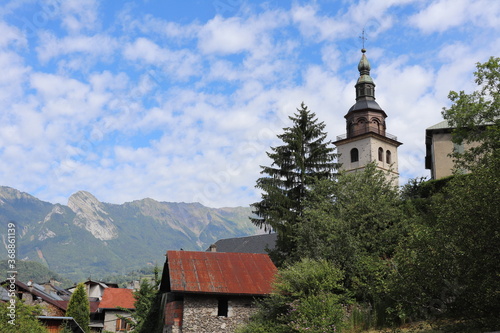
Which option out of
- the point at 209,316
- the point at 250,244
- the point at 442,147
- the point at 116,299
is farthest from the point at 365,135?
the point at 116,299

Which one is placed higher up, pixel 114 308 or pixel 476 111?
pixel 476 111

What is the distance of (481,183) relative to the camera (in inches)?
551

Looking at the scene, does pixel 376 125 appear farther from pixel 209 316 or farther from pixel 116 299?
pixel 116 299

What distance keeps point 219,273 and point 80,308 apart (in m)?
25.9

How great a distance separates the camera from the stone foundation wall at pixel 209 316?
81.6 ft

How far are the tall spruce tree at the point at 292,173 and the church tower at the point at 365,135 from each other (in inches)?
939

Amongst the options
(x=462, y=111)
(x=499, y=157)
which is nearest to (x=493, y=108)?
(x=462, y=111)

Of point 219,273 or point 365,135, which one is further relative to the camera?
point 365,135

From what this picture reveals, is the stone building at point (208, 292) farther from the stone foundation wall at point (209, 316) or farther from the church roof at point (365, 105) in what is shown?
the church roof at point (365, 105)

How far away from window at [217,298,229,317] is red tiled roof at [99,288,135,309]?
1561 inches

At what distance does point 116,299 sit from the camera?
64438mm

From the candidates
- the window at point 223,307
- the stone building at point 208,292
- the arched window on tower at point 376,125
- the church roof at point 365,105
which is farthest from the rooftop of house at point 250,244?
the window at point 223,307

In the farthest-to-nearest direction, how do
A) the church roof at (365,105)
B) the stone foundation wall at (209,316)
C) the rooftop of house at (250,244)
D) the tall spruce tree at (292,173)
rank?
the rooftop of house at (250,244) < the church roof at (365,105) < the tall spruce tree at (292,173) < the stone foundation wall at (209,316)

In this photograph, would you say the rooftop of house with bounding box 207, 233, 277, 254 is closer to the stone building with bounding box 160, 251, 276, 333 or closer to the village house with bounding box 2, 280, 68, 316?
the village house with bounding box 2, 280, 68, 316
